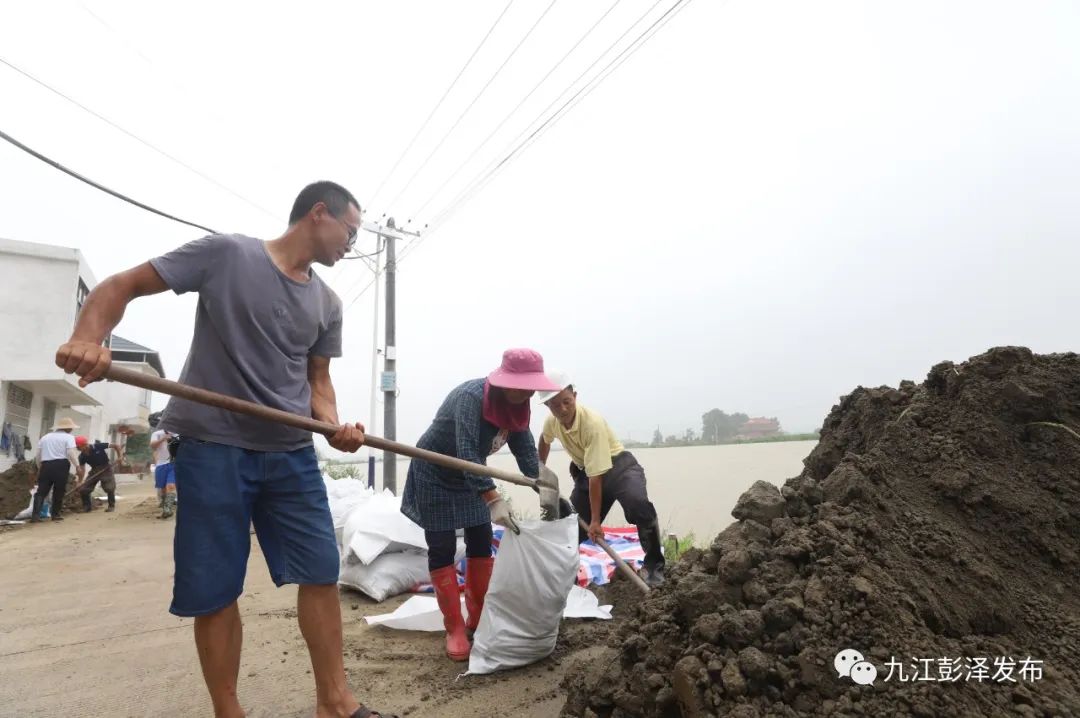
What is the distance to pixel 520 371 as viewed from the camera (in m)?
2.44

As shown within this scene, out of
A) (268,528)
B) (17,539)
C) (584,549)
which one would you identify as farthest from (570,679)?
(17,539)

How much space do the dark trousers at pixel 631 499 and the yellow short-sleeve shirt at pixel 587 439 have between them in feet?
0.42

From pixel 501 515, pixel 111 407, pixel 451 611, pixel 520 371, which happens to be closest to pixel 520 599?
pixel 501 515

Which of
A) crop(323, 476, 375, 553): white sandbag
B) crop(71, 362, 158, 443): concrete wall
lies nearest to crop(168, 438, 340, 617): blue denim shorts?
crop(323, 476, 375, 553): white sandbag

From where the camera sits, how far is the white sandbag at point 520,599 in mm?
2229

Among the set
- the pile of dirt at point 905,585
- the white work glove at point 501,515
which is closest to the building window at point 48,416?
the white work glove at point 501,515

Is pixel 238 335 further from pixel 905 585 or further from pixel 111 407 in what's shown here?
pixel 111 407

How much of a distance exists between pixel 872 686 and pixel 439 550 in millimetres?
1808

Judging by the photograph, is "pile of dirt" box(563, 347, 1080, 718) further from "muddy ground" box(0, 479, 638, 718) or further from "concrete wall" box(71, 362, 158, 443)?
"concrete wall" box(71, 362, 158, 443)

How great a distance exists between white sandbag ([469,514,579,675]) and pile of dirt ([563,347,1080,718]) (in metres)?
0.52

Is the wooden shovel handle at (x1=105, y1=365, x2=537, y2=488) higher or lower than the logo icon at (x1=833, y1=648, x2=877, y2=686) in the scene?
higher

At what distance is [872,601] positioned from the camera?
134 cm

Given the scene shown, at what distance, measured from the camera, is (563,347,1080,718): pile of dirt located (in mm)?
1222

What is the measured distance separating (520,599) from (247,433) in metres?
1.24
